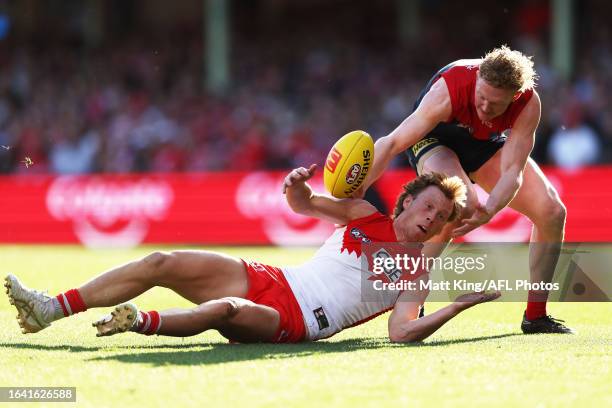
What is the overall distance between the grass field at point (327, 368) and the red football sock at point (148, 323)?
0.48ft

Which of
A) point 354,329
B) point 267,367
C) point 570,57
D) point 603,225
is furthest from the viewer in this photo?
point 570,57

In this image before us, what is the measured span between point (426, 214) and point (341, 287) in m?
0.64

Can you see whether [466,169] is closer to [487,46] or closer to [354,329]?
[354,329]

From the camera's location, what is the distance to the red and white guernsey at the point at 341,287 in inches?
255

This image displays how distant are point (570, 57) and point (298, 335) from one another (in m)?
15.0

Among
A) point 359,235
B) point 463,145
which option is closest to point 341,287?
point 359,235

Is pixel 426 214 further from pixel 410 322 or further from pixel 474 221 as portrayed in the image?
pixel 410 322

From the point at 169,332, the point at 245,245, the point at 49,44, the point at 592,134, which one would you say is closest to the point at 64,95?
the point at 49,44

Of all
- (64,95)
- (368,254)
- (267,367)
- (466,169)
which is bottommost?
(267,367)

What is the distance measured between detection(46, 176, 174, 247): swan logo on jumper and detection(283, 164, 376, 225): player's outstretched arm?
10790 mm

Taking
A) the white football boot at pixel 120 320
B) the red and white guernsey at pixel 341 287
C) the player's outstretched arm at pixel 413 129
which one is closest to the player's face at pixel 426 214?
the red and white guernsey at pixel 341 287

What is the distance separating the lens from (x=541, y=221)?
7539mm

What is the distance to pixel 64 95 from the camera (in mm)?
23562

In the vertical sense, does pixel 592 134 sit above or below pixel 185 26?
below
